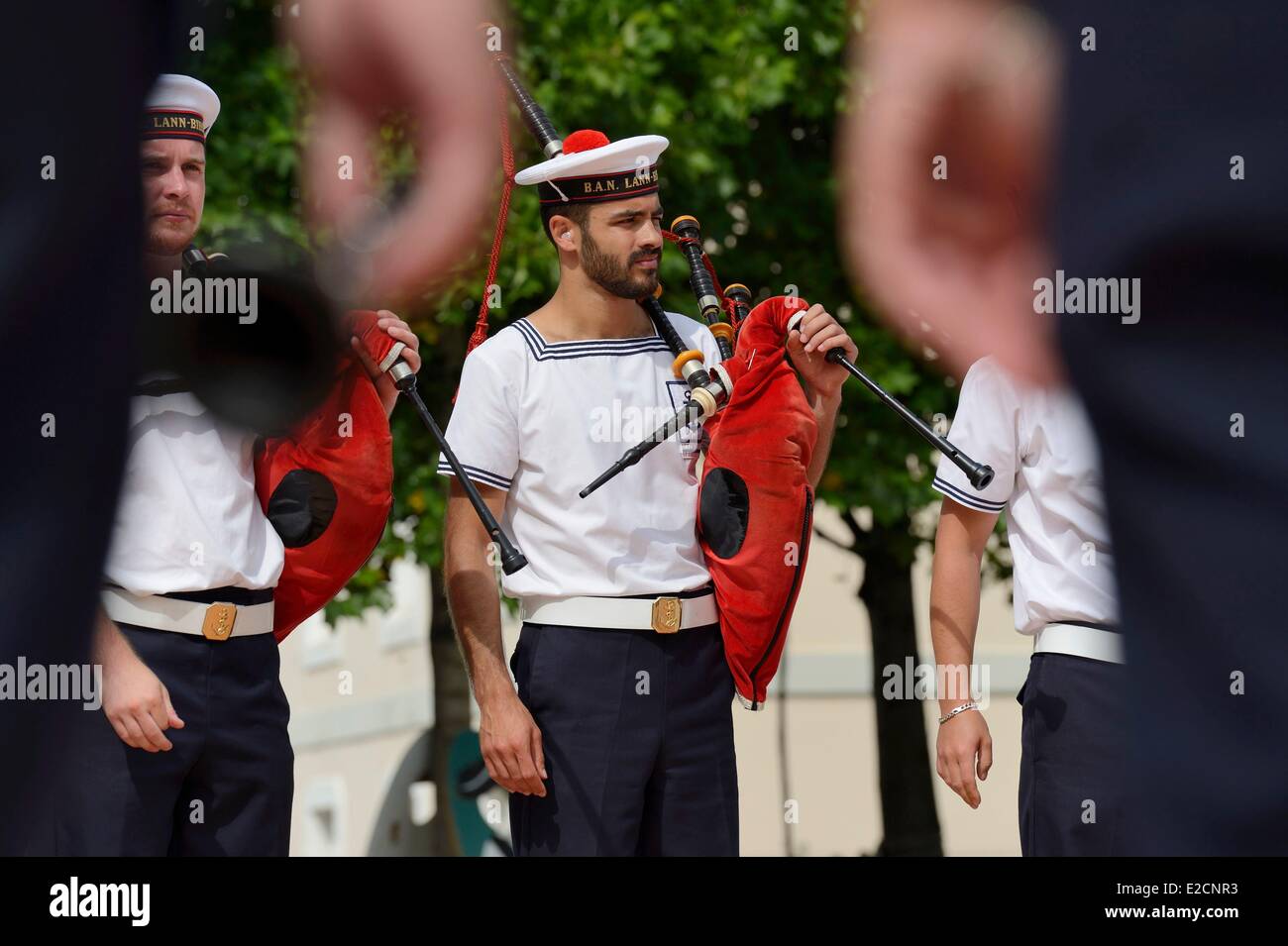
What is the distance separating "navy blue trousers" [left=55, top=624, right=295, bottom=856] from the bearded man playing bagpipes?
0.47m

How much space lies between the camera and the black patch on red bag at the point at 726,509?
4.02 m

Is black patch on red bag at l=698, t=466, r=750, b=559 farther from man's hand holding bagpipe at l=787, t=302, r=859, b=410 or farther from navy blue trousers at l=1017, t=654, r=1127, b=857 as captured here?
navy blue trousers at l=1017, t=654, r=1127, b=857

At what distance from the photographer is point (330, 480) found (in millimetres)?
4043

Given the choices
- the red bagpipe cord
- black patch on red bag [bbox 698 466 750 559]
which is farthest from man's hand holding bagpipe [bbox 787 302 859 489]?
the red bagpipe cord

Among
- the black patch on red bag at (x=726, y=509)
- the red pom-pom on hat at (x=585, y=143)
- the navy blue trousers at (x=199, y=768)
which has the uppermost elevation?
the red pom-pom on hat at (x=585, y=143)

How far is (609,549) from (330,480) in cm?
63

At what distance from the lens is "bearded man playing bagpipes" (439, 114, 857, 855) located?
13.1 ft

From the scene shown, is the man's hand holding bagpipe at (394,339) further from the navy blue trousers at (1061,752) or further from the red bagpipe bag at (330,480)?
the navy blue trousers at (1061,752)

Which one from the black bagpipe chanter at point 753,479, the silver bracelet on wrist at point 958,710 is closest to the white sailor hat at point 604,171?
the black bagpipe chanter at point 753,479

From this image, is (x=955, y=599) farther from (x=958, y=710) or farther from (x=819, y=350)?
(x=819, y=350)

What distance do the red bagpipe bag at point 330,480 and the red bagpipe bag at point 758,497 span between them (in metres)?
0.73
